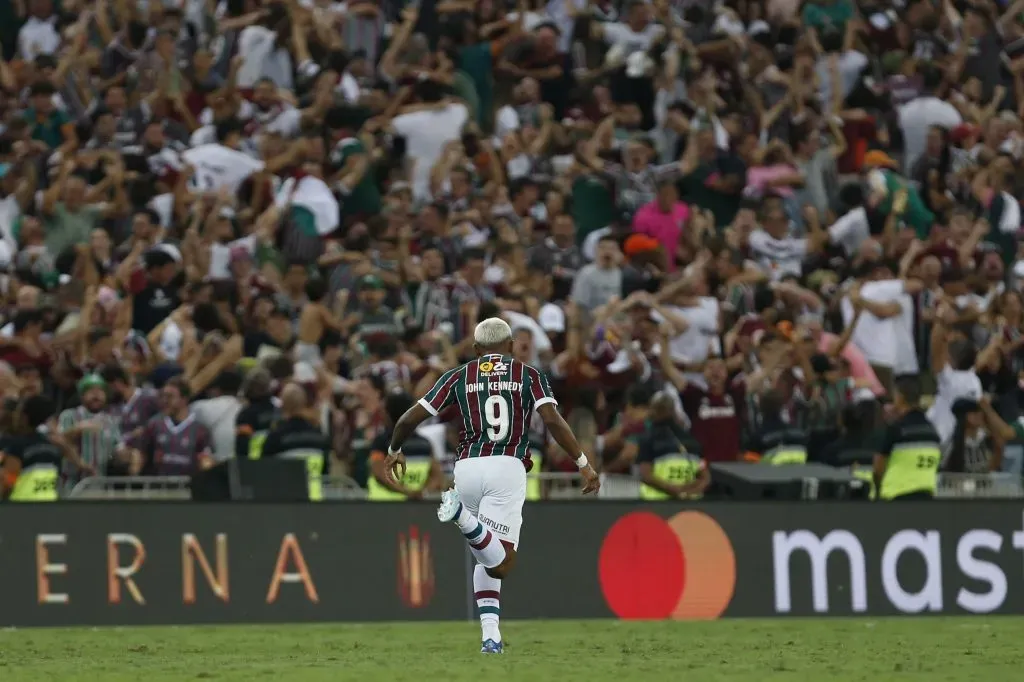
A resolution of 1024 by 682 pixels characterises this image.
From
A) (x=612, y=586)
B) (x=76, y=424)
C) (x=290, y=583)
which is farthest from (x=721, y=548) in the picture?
(x=76, y=424)

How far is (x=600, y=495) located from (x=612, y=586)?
93 cm

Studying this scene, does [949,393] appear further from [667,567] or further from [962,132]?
[962,132]

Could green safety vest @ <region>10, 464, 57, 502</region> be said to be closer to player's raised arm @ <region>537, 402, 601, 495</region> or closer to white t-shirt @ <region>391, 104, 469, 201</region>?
player's raised arm @ <region>537, 402, 601, 495</region>

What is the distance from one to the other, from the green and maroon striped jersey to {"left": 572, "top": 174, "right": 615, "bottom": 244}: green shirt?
34.1 feet

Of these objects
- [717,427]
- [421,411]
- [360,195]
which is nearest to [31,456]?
[421,411]

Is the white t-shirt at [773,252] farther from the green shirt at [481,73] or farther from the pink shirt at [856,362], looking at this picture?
the green shirt at [481,73]

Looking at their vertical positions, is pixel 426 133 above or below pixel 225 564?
above

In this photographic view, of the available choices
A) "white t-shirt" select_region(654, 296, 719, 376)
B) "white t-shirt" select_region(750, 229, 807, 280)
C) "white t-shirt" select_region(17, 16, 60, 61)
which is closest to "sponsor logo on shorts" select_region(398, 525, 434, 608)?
"white t-shirt" select_region(654, 296, 719, 376)

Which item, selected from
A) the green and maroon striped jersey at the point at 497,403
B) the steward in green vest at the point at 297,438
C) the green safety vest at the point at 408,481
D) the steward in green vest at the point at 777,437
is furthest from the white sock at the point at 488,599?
the steward in green vest at the point at 777,437

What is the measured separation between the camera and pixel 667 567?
62.0 feet

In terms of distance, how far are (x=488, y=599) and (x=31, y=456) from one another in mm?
6436

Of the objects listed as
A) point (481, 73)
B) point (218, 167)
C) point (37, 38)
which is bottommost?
point (218, 167)

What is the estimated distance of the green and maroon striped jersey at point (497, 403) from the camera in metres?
13.1

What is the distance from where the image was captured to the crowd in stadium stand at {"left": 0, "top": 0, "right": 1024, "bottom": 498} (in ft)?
63.5
